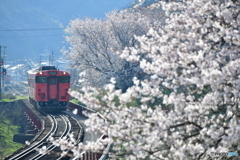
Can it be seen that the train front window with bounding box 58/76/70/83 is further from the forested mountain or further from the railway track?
the forested mountain

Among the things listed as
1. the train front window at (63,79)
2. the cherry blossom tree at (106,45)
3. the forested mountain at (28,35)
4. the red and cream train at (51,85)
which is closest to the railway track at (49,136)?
the red and cream train at (51,85)

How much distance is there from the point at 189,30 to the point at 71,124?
1607cm

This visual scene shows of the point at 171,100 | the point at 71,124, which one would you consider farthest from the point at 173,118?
the point at 71,124

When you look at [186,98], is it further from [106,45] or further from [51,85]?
[106,45]

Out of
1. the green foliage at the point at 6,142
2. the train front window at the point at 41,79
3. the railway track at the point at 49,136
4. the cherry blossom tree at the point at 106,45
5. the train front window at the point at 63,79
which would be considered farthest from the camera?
the cherry blossom tree at the point at 106,45

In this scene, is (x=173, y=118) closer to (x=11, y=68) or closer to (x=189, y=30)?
(x=189, y=30)

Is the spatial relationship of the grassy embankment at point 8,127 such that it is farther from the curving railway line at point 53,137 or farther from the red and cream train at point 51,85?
the red and cream train at point 51,85

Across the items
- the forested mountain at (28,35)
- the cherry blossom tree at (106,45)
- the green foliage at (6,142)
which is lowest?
the green foliage at (6,142)

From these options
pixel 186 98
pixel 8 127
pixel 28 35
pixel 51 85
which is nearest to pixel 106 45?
pixel 51 85

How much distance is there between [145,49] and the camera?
19.4ft

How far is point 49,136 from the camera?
17.2m

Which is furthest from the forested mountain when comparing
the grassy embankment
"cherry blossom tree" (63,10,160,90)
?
"cherry blossom tree" (63,10,160,90)

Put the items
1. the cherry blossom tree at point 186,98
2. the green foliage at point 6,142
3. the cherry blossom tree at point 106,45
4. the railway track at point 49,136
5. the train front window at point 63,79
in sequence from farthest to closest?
the cherry blossom tree at point 106,45, the train front window at point 63,79, the green foliage at point 6,142, the railway track at point 49,136, the cherry blossom tree at point 186,98

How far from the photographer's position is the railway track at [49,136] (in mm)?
13359
